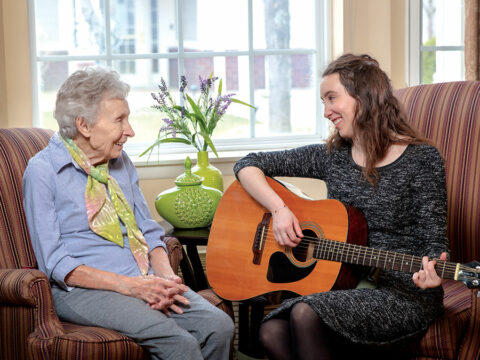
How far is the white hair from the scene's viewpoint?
2016 mm

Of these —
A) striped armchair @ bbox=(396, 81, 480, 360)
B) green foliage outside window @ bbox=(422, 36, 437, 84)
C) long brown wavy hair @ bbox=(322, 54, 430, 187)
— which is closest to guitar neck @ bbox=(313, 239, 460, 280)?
long brown wavy hair @ bbox=(322, 54, 430, 187)

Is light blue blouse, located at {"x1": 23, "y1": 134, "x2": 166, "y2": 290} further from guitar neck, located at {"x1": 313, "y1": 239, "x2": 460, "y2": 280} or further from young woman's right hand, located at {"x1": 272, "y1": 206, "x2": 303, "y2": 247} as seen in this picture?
guitar neck, located at {"x1": 313, "y1": 239, "x2": 460, "y2": 280}

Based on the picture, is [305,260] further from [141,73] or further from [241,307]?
[141,73]

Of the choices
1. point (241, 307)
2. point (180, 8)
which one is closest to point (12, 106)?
point (180, 8)

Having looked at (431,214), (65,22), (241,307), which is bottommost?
(241,307)

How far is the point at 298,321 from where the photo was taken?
184 centimetres

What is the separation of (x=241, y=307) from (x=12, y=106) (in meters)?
1.48

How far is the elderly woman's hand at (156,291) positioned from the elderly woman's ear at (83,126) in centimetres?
47

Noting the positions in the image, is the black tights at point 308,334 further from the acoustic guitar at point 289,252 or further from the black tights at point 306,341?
the acoustic guitar at point 289,252

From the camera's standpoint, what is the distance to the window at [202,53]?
10.7 ft

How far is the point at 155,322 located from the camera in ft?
6.08

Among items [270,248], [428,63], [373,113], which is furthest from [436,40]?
[270,248]

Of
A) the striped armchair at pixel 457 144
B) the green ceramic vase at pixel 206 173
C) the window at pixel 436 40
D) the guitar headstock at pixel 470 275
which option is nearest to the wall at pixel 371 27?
the window at pixel 436 40

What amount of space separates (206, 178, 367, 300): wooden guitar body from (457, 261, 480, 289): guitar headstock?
36 centimetres
